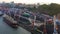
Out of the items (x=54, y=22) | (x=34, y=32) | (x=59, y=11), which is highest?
(x=59, y=11)

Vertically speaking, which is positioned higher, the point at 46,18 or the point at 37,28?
the point at 46,18

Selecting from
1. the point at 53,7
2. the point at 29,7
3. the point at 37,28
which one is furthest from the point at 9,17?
the point at 53,7

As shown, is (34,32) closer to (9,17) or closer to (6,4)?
(9,17)

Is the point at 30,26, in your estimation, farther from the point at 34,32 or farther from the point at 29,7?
the point at 29,7

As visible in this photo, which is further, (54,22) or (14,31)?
(14,31)

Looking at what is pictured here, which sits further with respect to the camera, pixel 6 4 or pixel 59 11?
pixel 6 4

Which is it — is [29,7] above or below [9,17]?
above

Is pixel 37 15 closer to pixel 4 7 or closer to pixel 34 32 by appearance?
pixel 34 32

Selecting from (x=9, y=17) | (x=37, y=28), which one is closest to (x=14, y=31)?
(x=9, y=17)
